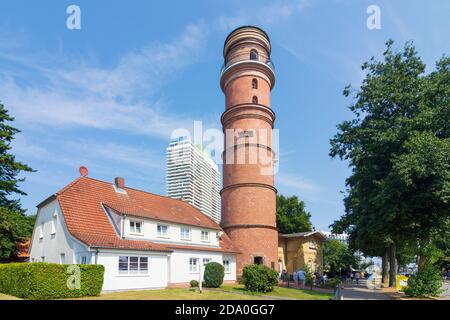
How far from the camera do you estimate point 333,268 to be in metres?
52.4

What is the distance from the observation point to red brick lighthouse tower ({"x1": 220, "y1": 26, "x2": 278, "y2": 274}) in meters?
32.9

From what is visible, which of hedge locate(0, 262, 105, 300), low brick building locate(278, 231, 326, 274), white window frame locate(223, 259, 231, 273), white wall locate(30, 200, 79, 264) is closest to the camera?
hedge locate(0, 262, 105, 300)

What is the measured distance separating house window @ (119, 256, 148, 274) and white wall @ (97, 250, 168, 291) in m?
0.22

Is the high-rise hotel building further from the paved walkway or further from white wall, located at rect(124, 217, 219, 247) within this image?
the paved walkway

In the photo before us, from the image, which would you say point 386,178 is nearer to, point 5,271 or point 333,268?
point 5,271

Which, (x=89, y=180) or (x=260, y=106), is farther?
(x=260, y=106)

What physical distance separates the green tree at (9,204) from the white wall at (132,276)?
46.1 ft

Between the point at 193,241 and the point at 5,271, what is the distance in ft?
46.1

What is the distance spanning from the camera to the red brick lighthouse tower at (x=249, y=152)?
3294 centimetres

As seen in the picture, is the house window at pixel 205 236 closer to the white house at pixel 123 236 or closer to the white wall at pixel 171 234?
the white house at pixel 123 236

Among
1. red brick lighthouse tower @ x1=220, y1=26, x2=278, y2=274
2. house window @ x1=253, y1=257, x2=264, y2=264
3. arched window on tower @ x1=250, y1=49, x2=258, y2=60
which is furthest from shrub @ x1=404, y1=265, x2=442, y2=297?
arched window on tower @ x1=250, y1=49, x2=258, y2=60

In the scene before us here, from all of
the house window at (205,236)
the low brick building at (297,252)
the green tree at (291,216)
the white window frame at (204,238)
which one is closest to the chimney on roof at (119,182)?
the white window frame at (204,238)

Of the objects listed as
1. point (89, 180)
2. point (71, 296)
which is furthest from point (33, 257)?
point (71, 296)

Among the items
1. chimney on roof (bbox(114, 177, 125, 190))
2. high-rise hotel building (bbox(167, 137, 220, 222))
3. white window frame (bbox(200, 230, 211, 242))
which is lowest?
white window frame (bbox(200, 230, 211, 242))
